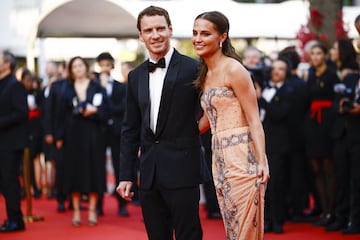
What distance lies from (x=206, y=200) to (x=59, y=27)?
499 centimetres

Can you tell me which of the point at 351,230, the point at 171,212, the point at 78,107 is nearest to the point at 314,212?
the point at 351,230

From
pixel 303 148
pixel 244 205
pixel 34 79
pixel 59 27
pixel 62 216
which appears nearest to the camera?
pixel 244 205

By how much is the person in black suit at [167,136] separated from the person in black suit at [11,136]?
14.9 feet

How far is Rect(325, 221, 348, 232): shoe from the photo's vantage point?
9.62 meters

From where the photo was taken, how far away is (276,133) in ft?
31.9

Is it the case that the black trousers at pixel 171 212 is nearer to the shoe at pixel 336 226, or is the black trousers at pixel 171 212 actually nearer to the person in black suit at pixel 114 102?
the shoe at pixel 336 226

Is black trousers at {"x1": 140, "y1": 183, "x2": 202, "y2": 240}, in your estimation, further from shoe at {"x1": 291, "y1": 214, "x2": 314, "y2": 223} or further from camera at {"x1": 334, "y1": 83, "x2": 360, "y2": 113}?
shoe at {"x1": 291, "y1": 214, "x2": 314, "y2": 223}

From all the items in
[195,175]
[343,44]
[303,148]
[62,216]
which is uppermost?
[343,44]

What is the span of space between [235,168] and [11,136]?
202 inches

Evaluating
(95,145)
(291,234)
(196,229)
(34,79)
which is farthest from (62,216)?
(196,229)

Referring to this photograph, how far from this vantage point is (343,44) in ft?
31.7

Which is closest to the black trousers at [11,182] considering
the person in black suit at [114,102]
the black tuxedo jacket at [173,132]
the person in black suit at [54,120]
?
the person in black suit at [54,120]

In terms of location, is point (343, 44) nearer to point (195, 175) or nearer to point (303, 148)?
point (303, 148)

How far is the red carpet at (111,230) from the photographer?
9.37m
